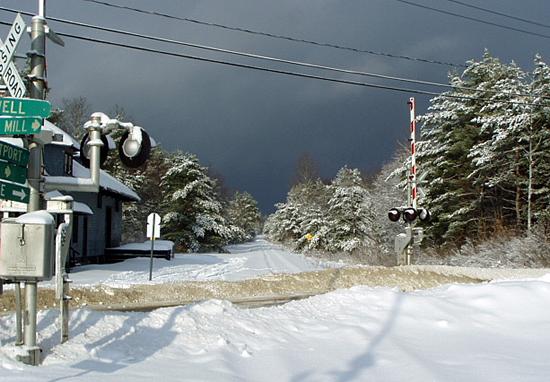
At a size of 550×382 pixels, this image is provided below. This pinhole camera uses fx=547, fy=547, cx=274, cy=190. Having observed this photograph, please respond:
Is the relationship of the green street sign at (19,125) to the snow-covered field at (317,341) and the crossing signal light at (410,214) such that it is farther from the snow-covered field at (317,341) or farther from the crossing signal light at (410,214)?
the crossing signal light at (410,214)

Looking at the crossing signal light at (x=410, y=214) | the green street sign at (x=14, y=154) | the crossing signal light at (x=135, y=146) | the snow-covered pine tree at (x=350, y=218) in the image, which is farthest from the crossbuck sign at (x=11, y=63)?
the snow-covered pine tree at (x=350, y=218)

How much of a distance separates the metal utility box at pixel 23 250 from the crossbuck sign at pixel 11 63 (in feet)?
4.56

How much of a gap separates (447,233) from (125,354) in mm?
30401

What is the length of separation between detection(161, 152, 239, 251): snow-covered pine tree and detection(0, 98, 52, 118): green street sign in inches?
1610

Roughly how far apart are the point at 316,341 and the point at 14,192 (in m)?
4.02

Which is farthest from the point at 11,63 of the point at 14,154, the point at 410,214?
the point at 410,214

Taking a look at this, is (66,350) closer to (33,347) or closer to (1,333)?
(33,347)

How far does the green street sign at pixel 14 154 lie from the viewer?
5.49 meters

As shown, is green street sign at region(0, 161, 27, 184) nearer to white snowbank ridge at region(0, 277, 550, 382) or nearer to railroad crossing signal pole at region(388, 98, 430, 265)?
white snowbank ridge at region(0, 277, 550, 382)

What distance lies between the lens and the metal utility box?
17.8 ft

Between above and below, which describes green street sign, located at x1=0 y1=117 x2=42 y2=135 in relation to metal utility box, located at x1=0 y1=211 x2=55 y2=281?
above

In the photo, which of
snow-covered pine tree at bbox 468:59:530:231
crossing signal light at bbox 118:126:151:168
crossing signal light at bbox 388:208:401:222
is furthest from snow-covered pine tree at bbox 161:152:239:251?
crossing signal light at bbox 118:126:151:168

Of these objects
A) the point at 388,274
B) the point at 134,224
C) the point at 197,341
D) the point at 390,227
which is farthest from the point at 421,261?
the point at 134,224

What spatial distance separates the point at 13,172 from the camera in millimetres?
5715
